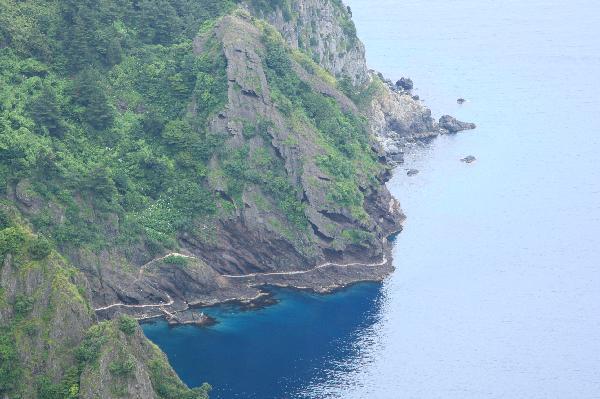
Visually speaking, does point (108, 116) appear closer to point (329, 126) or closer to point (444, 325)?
point (329, 126)

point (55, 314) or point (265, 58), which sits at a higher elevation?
point (265, 58)

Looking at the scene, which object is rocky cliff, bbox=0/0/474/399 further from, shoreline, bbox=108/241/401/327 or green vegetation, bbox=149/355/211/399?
green vegetation, bbox=149/355/211/399

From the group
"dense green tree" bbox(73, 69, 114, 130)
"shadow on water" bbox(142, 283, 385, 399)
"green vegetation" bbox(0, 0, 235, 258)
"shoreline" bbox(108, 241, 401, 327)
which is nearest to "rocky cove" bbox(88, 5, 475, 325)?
"shoreline" bbox(108, 241, 401, 327)

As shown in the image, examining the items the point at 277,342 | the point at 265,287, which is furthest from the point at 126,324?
the point at 265,287

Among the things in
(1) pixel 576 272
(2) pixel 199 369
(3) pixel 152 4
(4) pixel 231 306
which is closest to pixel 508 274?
(1) pixel 576 272

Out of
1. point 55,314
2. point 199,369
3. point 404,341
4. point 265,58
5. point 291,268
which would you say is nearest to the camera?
point 55,314

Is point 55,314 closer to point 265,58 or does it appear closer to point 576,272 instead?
point 265,58

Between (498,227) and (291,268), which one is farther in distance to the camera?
(498,227)
